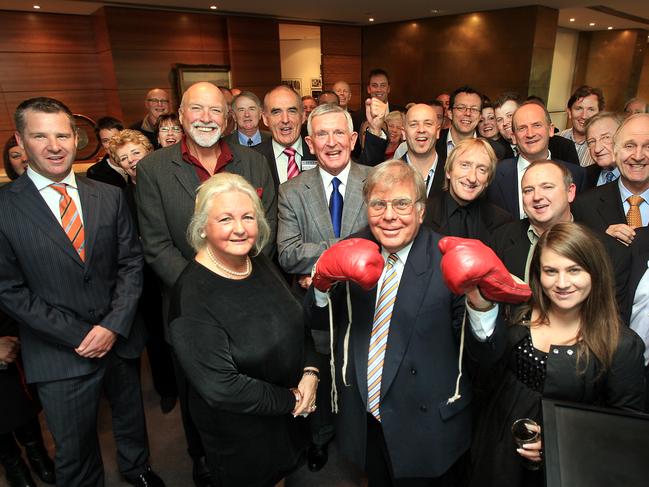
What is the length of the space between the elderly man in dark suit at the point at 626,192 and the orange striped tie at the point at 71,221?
2.54 m

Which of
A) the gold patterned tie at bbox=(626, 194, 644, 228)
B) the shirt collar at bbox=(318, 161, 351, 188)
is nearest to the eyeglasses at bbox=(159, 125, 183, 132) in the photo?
the shirt collar at bbox=(318, 161, 351, 188)

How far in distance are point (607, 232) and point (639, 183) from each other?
1.42 feet

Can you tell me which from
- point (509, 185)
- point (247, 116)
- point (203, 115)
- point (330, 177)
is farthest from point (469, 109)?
point (203, 115)

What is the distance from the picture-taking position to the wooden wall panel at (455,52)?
866cm

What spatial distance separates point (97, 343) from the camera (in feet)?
6.35

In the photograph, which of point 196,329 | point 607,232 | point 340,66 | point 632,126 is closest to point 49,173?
point 196,329

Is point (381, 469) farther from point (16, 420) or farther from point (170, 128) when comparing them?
point (170, 128)

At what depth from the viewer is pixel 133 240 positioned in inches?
84.7

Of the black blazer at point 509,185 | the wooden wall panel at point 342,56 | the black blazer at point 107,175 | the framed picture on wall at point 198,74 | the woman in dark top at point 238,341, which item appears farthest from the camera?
the wooden wall panel at point 342,56

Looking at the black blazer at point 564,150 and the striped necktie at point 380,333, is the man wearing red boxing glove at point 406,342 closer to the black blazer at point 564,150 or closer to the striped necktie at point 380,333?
the striped necktie at point 380,333

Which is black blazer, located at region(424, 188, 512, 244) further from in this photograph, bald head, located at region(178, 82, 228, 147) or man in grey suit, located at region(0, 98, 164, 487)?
man in grey suit, located at region(0, 98, 164, 487)

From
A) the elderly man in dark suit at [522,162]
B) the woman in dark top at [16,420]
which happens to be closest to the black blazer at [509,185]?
the elderly man in dark suit at [522,162]

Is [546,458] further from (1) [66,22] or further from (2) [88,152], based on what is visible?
(1) [66,22]

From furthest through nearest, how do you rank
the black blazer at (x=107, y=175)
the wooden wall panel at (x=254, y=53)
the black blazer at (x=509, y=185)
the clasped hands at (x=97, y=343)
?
the wooden wall panel at (x=254, y=53), the black blazer at (x=107, y=175), the black blazer at (x=509, y=185), the clasped hands at (x=97, y=343)
